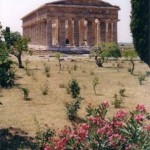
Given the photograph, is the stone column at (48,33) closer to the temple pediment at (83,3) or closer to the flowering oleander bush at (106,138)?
the temple pediment at (83,3)

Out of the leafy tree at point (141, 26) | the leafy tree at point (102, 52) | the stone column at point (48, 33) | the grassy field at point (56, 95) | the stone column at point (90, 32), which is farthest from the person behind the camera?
the stone column at point (90, 32)

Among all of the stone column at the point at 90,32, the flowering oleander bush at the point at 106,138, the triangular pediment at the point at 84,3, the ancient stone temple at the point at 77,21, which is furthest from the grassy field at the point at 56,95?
the stone column at the point at 90,32

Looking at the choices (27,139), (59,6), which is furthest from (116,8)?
(27,139)

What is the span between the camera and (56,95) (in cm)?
2430

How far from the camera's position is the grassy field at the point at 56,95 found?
18719 millimetres

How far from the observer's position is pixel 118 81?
3075cm

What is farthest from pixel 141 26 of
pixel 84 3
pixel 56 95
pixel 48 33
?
pixel 84 3

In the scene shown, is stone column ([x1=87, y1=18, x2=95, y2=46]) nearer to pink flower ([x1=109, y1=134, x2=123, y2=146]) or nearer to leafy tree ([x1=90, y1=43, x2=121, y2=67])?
leafy tree ([x1=90, y1=43, x2=121, y2=67])

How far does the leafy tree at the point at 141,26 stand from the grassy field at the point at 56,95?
2652mm

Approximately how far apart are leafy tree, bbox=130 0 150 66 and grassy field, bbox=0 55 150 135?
8.70ft

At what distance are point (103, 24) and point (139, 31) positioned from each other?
1253 inches

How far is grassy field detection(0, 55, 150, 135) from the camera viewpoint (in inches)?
737

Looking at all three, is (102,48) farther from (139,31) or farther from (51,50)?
(51,50)

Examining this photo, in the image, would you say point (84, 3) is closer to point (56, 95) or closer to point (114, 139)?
point (56, 95)
